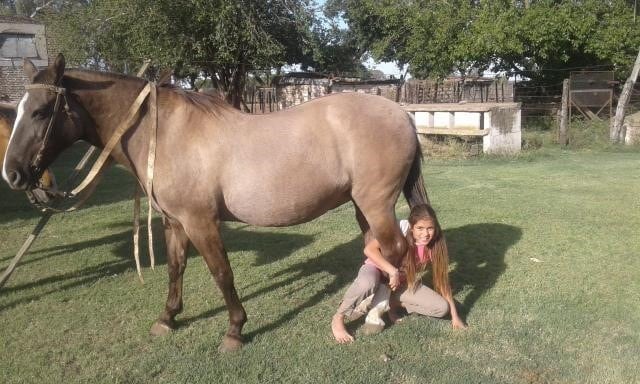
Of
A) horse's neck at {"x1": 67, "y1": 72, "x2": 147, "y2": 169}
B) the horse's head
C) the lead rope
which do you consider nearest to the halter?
the horse's head

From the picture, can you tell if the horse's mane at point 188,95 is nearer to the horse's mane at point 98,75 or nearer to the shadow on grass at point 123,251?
the horse's mane at point 98,75

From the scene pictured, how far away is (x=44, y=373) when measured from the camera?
312 centimetres

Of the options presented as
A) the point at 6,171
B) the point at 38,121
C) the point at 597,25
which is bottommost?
the point at 6,171

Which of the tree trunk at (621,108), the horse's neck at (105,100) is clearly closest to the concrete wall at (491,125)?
the tree trunk at (621,108)

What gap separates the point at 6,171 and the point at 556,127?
14955 mm

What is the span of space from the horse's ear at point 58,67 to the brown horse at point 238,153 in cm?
5

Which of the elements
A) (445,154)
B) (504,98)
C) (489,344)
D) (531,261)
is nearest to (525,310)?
(489,344)

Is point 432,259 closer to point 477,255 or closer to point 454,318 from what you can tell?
point 454,318

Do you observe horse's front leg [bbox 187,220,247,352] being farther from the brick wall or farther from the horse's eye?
the brick wall

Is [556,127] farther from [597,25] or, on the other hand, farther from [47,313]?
[47,313]

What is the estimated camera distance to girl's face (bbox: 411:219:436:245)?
3566mm

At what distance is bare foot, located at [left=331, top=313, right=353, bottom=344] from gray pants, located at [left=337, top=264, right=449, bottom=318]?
49mm

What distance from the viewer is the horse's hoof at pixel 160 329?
11.8 ft

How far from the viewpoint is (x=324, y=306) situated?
4062 millimetres
